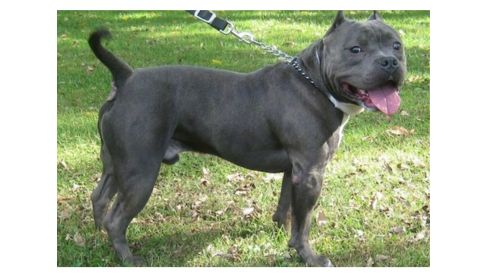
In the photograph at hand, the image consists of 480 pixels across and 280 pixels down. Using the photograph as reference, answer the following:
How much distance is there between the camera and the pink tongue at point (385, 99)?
13.3 feet

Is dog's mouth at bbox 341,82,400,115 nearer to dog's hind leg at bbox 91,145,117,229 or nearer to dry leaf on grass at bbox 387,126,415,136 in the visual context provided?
dog's hind leg at bbox 91,145,117,229

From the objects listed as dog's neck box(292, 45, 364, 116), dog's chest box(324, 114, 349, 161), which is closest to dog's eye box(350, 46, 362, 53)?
dog's neck box(292, 45, 364, 116)

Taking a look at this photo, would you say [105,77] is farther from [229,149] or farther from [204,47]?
[229,149]

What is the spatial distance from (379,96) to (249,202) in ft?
5.87

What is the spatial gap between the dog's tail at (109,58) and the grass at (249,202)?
120 cm

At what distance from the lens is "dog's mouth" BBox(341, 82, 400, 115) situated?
13.3 ft

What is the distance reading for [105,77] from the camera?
8797mm

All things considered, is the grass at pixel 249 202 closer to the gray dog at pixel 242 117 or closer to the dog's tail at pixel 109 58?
the gray dog at pixel 242 117

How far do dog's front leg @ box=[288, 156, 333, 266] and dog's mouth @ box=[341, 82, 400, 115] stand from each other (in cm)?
46

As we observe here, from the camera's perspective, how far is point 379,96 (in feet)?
13.3

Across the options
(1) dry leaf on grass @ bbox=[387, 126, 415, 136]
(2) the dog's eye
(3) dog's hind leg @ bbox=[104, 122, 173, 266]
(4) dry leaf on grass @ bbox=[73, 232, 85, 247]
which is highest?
(2) the dog's eye

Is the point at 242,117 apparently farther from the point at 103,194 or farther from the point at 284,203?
the point at 103,194

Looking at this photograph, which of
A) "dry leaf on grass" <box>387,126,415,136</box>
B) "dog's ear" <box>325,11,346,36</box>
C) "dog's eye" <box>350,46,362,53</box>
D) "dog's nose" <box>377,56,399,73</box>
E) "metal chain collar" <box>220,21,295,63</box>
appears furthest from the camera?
"dry leaf on grass" <box>387,126,415,136</box>

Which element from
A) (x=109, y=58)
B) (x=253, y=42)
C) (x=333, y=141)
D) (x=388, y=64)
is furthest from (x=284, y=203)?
(x=109, y=58)
